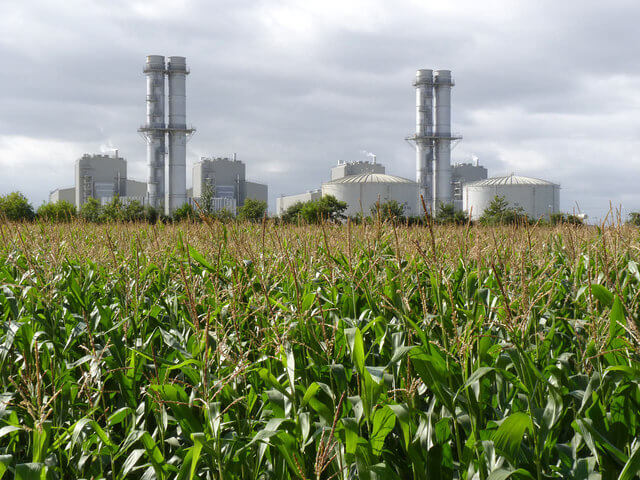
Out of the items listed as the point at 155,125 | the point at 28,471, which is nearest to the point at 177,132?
the point at 155,125

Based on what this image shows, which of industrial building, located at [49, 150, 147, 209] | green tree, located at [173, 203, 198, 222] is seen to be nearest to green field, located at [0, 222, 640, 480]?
green tree, located at [173, 203, 198, 222]

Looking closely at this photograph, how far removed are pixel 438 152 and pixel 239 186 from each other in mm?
28726

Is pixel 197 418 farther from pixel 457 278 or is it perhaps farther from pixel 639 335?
pixel 457 278

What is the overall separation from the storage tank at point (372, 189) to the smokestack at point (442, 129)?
183 inches

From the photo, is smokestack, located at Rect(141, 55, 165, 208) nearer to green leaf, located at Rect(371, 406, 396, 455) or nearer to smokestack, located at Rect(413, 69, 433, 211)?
smokestack, located at Rect(413, 69, 433, 211)

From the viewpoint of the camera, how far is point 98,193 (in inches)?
2771

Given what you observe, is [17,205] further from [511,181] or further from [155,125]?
[511,181]

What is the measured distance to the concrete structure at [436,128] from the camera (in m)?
62.6

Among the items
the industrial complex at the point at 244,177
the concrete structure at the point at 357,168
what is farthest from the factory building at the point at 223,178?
the concrete structure at the point at 357,168

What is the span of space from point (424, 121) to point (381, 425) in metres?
64.3

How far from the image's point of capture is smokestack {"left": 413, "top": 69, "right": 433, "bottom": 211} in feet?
205

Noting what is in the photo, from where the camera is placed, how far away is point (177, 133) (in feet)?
182

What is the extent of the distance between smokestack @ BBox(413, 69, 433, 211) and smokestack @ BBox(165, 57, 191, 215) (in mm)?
27853

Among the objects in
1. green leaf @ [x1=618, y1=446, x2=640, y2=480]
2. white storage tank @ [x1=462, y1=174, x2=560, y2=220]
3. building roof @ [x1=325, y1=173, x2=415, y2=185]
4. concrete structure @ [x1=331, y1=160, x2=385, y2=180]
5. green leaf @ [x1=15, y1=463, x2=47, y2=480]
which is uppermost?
concrete structure @ [x1=331, y1=160, x2=385, y2=180]
